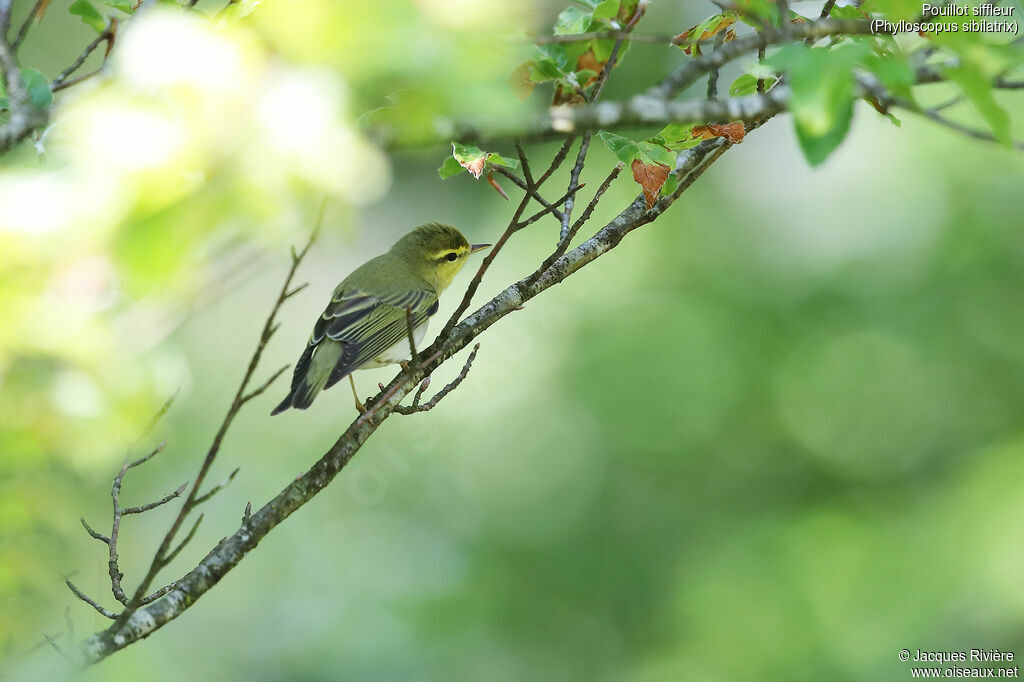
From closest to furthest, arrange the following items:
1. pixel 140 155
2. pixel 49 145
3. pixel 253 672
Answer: pixel 140 155, pixel 49 145, pixel 253 672

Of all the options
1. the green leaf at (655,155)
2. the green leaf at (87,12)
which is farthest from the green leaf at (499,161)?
the green leaf at (87,12)

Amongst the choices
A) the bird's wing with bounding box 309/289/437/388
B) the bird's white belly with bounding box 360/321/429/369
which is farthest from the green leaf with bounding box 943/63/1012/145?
the bird's white belly with bounding box 360/321/429/369

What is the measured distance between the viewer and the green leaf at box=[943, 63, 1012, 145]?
49.6 inches

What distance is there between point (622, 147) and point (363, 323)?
2113 mm

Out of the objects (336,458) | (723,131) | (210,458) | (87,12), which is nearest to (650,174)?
(723,131)

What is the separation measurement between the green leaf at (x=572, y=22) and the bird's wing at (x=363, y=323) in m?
1.57

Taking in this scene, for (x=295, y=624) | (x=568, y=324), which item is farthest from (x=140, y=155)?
(x=568, y=324)

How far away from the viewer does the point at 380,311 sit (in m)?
4.02

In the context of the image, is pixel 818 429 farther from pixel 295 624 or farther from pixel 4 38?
pixel 4 38

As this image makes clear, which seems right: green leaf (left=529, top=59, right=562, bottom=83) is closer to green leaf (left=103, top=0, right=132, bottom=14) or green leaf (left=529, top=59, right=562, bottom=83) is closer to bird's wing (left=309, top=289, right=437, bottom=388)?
green leaf (left=103, top=0, right=132, bottom=14)

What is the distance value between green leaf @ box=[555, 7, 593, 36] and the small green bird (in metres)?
1.41

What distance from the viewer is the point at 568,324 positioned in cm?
731

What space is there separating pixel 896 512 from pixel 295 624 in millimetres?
4712

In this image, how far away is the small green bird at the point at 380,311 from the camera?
3.69m
